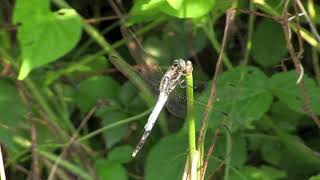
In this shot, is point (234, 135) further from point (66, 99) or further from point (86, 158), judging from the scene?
point (66, 99)

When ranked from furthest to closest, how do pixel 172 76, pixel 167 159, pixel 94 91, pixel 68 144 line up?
pixel 94 91, pixel 68 144, pixel 167 159, pixel 172 76

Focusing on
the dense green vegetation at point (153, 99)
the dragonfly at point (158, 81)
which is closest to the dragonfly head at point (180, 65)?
the dragonfly at point (158, 81)

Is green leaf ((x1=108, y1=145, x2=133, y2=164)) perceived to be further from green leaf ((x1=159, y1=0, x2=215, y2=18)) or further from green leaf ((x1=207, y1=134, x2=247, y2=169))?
green leaf ((x1=159, y1=0, x2=215, y2=18))

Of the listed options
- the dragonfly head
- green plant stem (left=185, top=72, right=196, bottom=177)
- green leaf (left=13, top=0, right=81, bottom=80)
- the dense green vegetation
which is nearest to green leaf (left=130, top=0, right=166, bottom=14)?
the dense green vegetation

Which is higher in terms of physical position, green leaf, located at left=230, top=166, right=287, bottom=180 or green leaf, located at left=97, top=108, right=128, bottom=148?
green leaf, located at left=97, top=108, right=128, bottom=148

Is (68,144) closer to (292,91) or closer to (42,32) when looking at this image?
(42,32)

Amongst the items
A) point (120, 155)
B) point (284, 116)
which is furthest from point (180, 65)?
point (284, 116)

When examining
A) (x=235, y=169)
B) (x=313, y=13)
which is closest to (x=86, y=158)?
(x=235, y=169)
